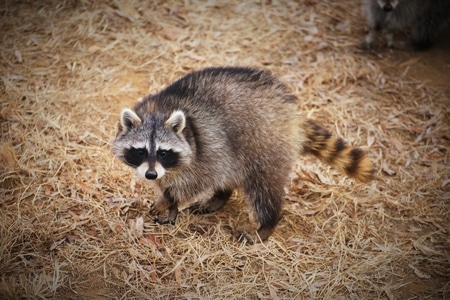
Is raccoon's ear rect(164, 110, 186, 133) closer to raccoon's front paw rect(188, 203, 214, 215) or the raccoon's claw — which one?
raccoon's front paw rect(188, 203, 214, 215)

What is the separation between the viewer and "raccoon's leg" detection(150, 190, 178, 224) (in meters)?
3.54

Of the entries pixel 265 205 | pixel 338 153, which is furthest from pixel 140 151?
pixel 338 153

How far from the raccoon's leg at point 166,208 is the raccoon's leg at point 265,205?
55 centimetres

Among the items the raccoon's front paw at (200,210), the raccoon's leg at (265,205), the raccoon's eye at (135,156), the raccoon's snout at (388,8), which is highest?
the raccoon's snout at (388,8)

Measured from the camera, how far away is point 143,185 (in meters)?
3.92


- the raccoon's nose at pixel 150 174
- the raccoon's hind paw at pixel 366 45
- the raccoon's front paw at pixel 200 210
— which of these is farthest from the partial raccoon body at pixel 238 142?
the raccoon's hind paw at pixel 366 45

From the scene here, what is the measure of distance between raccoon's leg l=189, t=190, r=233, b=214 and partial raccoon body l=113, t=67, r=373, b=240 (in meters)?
0.28

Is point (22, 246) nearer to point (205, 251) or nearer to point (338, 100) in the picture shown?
point (205, 251)

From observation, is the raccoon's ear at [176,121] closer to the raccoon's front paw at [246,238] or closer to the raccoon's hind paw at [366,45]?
the raccoon's front paw at [246,238]

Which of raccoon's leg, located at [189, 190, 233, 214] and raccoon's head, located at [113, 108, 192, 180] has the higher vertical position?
raccoon's head, located at [113, 108, 192, 180]

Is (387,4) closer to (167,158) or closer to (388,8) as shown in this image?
(388,8)

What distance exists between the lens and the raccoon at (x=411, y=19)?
5422 millimetres

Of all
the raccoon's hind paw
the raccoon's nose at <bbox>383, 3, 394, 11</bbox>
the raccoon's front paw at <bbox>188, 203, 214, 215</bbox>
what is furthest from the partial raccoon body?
the raccoon's nose at <bbox>383, 3, 394, 11</bbox>

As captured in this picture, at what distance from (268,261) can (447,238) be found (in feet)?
4.62
